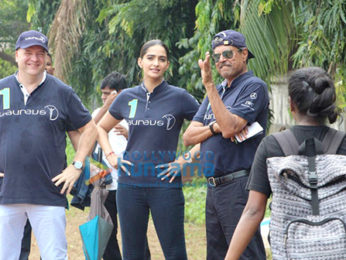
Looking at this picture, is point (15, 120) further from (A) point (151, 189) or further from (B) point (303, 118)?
(B) point (303, 118)

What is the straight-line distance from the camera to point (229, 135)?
15.4 feet

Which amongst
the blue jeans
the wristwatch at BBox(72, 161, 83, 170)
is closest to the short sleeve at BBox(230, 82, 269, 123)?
the blue jeans

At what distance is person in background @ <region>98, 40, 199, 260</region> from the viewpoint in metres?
5.44

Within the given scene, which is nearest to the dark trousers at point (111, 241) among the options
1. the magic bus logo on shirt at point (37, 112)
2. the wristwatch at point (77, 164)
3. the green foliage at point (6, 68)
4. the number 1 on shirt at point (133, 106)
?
the number 1 on shirt at point (133, 106)

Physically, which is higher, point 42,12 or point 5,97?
point 42,12

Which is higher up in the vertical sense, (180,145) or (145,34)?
(145,34)

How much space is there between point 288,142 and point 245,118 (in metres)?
1.51

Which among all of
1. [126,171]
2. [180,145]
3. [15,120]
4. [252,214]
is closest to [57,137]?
[15,120]

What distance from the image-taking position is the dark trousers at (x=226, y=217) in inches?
183

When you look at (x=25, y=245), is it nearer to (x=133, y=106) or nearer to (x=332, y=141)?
(x=133, y=106)

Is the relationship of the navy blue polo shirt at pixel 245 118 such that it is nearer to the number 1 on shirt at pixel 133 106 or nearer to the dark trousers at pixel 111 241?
the number 1 on shirt at pixel 133 106

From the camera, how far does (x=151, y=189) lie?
5.44m

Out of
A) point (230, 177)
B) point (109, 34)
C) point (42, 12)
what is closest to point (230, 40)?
point (230, 177)

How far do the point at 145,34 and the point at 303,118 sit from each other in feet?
26.1
